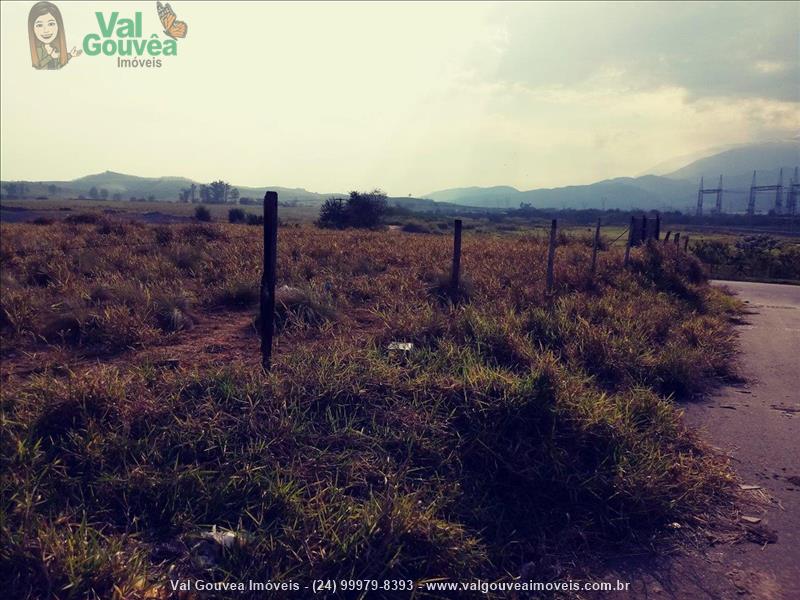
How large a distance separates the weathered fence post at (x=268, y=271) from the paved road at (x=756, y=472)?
3221 mm

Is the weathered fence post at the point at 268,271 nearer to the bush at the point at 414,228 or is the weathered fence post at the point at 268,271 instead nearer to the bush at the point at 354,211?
the bush at the point at 354,211

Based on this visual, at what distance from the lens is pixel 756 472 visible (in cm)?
425

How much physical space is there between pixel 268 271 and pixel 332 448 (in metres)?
1.74

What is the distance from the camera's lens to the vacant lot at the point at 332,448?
296 centimetres

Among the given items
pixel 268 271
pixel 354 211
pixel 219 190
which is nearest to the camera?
pixel 268 271

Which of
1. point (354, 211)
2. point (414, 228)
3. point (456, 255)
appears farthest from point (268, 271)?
point (414, 228)

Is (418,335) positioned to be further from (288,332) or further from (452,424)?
(452,424)

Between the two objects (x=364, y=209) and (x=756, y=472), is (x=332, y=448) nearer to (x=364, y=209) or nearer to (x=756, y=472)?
(x=756, y=472)

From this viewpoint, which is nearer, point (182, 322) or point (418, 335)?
point (418, 335)

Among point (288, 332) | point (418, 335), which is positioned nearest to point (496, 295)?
point (418, 335)

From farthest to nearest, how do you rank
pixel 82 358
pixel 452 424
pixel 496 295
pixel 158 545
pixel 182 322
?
1. pixel 496 295
2. pixel 182 322
3. pixel 82 358
4. pixel 452 424
5. pixel 158 545

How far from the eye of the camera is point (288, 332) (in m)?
6.21

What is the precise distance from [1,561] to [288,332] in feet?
12.0

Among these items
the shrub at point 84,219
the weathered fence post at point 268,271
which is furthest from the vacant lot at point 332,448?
the shrub at point 84,219
